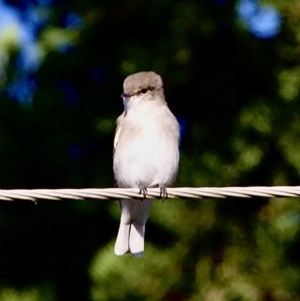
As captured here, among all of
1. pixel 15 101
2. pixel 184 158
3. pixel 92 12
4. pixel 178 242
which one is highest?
pixel 92 12

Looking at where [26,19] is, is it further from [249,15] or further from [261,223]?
[261,223]

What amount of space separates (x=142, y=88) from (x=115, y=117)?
0.75 metres

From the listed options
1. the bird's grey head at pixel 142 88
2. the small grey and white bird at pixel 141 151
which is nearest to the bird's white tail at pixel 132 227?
the small grey and white bird at pixel 141 151

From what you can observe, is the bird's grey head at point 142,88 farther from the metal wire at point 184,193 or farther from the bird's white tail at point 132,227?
the metal wire at point 184,193

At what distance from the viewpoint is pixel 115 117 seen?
7234mm

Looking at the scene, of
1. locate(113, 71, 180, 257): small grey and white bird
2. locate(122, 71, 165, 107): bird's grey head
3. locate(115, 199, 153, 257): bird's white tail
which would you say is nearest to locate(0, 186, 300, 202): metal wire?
locate(113, 71, 180, 257): small grey and white bird

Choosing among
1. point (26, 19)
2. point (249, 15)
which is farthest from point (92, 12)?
point (249, 15)

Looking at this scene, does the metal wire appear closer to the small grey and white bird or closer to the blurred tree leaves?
the small grey and white bird

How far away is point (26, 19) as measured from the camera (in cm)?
770

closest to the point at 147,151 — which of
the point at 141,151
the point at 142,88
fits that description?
the point at 141,151

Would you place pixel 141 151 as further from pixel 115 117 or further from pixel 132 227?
pixel 115 117

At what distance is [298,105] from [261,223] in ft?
2.74

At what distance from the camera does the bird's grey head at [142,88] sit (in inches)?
255

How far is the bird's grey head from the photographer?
21.2 feet
